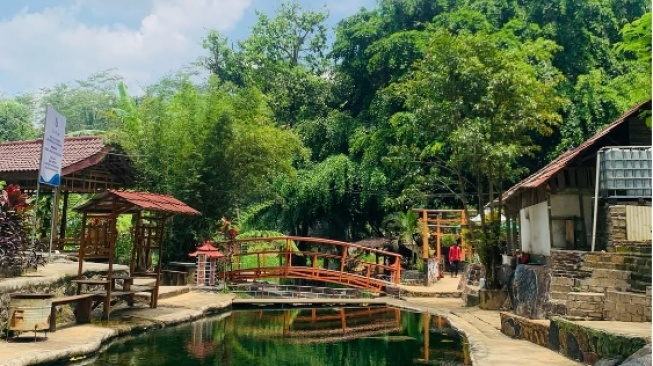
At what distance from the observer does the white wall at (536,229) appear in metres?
13.1

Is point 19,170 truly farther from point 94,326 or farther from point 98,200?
point 94,326

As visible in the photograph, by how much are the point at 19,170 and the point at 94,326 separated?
6.99 m

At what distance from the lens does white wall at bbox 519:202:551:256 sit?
13.1 m

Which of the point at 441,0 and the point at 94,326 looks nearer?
the point at 94,326

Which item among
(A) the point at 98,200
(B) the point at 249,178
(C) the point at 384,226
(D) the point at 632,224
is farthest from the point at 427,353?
(C) the point at 384,226

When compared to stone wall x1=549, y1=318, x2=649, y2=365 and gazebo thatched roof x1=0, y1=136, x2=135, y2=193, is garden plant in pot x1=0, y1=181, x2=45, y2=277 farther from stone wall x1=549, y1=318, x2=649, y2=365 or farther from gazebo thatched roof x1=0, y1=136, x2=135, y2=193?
stone wall x1=549, y1=318, x2=649, y2=365

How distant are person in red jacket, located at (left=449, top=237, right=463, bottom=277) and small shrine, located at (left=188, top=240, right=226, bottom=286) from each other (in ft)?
27.3

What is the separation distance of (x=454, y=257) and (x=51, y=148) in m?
13.7

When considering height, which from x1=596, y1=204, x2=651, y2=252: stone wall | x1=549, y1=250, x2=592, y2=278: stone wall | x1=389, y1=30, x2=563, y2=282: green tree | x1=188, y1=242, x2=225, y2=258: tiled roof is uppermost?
x1=389, y1=30, x2=563, y2=282: green tree

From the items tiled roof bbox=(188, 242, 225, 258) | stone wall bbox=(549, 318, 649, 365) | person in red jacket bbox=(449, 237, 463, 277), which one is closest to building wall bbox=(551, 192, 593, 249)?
stone wall bbox=(549, 318, 649, 365)

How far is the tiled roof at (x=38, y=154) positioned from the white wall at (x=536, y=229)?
1089 cm

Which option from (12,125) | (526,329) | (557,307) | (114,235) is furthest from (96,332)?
(12,125)

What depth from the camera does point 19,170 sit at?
46.5 feet

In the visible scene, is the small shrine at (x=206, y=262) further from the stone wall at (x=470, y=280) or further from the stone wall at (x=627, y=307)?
the stone wall at (x=627, y=307)
